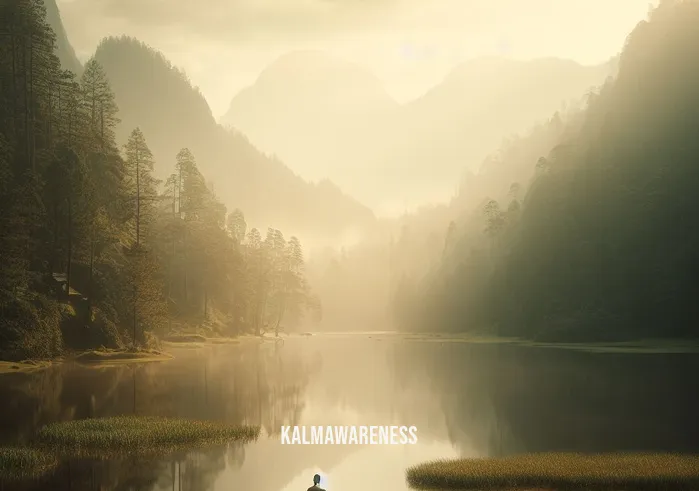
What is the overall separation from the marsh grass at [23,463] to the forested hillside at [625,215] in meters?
113

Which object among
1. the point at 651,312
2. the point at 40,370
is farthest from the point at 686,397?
the point at 651,312

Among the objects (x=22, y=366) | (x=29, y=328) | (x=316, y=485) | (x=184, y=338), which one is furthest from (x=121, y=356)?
(x=316, y=485)

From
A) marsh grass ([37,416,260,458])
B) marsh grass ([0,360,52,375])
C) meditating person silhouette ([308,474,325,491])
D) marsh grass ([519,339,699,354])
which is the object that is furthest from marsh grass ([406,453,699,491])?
marsh grass ([519,339,699,354])

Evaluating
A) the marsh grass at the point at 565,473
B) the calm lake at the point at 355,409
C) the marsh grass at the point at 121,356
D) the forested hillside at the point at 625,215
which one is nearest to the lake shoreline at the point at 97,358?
the marsh grass at the point at 121,356

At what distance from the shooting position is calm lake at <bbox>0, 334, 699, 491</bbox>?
31.4m

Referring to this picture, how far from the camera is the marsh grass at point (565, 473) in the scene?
91.8ft

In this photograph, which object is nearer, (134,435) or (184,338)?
(134,435)

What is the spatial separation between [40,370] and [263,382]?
2319 centimetres

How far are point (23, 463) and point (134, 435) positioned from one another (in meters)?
7.02

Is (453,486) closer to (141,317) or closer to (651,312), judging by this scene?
(141,317)

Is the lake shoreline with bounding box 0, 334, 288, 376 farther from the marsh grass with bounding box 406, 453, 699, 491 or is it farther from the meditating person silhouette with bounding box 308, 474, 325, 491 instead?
the meditating person silhouette with bounding box 308, 474, 325, 491

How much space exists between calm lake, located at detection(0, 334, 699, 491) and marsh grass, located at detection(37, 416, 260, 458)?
155 centimetres

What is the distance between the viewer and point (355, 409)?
53.9m

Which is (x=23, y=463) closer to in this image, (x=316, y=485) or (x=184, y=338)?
(x=316, y=485)
